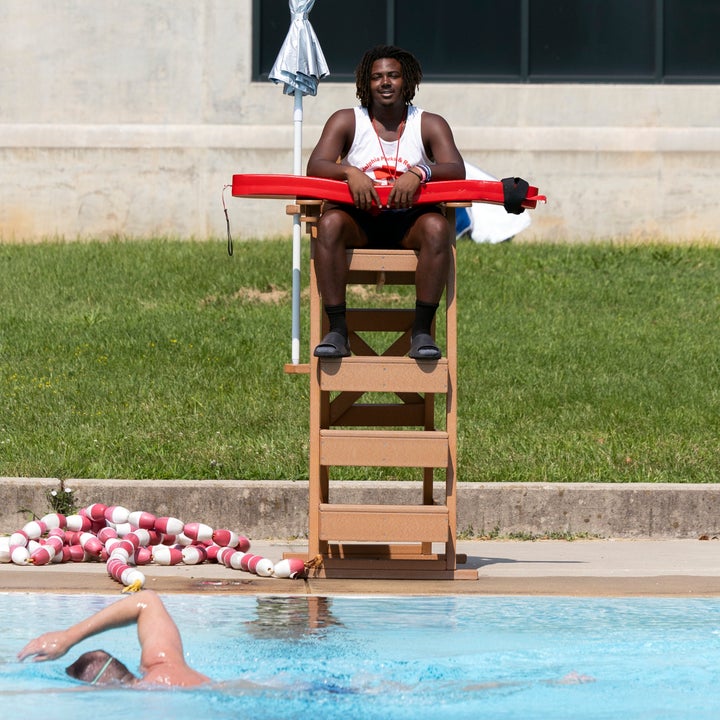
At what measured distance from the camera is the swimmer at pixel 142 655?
5.04 meters

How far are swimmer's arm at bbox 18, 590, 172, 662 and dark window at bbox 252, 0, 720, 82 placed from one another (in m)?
14.3

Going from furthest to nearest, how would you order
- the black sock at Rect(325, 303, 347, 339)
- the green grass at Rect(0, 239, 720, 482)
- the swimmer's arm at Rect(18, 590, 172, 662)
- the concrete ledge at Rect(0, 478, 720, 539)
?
the green grass at Rect(0, 239, 720, 482), the concrete ledge at Rect(0, 478, 720, 539), the black sock at Rect(325, 303, 347, 339), the swimmer's arm at Rect(18, 590, 172, 662)

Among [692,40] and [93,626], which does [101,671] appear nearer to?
[93,626]

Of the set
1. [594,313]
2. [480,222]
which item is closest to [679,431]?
[594,313]

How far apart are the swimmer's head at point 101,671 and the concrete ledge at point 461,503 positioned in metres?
2.88

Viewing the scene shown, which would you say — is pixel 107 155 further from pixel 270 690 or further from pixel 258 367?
pixel 270 690

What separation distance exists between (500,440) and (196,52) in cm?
1074

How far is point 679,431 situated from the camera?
954cm

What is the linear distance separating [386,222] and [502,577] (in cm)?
173

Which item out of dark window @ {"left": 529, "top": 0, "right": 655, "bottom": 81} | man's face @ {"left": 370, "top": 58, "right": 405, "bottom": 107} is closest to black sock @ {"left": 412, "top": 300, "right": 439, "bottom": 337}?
man's face @ {"left": 370, "top": 58, "right": 405, "bottom": 107}

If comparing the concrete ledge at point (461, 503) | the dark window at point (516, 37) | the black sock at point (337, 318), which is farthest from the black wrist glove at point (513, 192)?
the dark window at point (516, 37)

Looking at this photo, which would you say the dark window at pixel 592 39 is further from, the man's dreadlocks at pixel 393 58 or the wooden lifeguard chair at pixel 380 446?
the wooden lifeguard chair at pixel 380 446

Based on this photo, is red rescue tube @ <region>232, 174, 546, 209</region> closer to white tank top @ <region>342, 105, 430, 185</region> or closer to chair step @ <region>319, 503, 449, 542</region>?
white tank top @ <region>342, 105, 430, 185</region>

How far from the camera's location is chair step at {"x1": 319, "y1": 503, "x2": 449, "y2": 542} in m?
6.80
